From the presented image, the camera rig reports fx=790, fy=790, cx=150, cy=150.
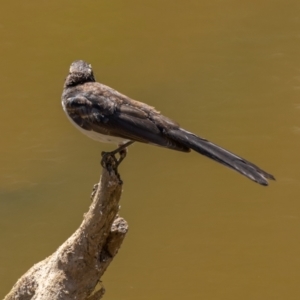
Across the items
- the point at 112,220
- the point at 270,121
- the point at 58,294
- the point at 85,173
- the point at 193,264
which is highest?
the point at 270,121

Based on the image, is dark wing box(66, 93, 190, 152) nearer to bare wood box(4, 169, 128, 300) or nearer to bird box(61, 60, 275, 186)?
bird box(61, 60, 275, 186)

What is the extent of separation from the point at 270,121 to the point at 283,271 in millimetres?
2630

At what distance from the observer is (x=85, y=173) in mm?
10938

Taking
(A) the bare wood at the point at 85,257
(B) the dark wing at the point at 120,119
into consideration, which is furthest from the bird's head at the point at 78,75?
(A) the bare wood at the point at 85,257

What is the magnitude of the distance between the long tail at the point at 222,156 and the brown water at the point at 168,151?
3.89 metres

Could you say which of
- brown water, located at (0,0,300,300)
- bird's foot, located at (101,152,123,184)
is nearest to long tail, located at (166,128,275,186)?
bird's foot, located at (101,152,123,184)

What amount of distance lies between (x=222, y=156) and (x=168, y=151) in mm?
5305

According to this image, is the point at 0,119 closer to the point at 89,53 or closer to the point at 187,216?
the point at 89,53

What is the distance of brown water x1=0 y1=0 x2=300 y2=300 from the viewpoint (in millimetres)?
10000

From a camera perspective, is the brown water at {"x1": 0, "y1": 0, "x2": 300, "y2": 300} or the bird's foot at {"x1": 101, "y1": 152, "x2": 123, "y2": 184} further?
the brown water at {"x1": 0, "y1": 0, "x2": 300, "y2": 300}

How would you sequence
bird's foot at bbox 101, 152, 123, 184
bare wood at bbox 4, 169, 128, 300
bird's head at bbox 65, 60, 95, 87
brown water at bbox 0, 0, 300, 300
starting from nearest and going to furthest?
bird's foot at bbox 101, 152, 123, 184 → bare wood at bbox 4, 169, 128, 300 → bird's head at bbox 65, 60, 95, 87 → brown water at bbox 0, 0, 300, 300

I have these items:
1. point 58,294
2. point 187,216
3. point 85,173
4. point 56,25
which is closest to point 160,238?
point 187,216

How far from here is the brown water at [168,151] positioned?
10000 mm

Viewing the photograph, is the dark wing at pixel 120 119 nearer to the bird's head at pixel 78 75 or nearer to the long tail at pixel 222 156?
the long tail at pixel 222 156
